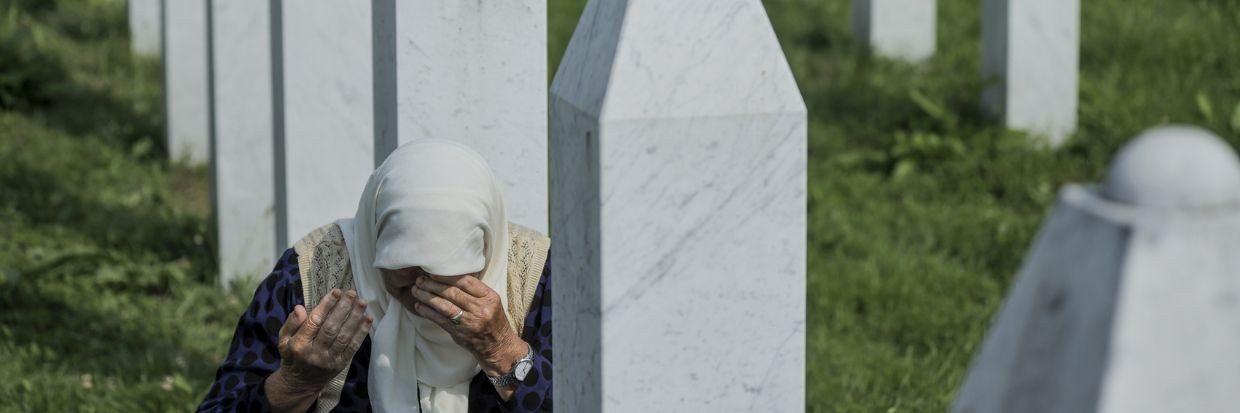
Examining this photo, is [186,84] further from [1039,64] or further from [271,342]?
[271,342]

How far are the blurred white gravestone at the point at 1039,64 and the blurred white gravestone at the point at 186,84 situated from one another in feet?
14.3

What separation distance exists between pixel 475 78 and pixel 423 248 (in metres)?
0.61

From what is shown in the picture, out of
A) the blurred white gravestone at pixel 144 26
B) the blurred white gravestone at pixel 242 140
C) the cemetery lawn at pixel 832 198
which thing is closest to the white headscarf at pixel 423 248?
the cemetery lawn at pixel 832 198

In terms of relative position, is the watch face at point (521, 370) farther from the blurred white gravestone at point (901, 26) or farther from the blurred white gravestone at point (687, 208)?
the blurred white gravestone at point (901, 26)

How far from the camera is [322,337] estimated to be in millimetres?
3291

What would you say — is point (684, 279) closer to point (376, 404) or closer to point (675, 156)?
point (675, 156)

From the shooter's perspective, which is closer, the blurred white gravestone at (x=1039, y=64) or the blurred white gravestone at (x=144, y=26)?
the blurred white gravestone at (x=1039, y=64)

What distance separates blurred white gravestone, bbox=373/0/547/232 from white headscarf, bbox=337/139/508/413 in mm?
308

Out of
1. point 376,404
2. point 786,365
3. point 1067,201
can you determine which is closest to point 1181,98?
point 376,404

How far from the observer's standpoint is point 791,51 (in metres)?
10.1

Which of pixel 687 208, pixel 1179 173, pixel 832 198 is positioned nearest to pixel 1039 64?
pixel 832 198

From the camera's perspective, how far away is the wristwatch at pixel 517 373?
3.38m

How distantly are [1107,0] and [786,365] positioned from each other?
8456 millimetres

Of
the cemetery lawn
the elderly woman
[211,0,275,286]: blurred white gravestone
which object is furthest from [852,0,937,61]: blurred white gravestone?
the elderly woman
